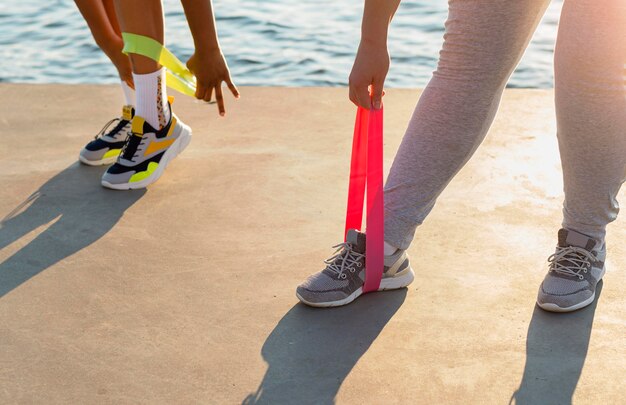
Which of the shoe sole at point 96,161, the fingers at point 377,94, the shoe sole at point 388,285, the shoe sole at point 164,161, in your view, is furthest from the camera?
the shoe sole at point 96,161

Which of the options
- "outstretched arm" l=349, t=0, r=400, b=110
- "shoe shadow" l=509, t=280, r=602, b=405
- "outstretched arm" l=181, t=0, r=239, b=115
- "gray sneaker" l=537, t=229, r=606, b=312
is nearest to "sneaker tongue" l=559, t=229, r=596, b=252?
"gray sneaker" l=537, t=229, r=606, b=312

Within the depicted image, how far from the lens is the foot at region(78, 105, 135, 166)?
3.03 metres

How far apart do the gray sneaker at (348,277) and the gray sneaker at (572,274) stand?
315mm

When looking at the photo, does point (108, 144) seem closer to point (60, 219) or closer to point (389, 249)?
point (60, 219)

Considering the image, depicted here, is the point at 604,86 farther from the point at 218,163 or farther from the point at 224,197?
the point at 218,163

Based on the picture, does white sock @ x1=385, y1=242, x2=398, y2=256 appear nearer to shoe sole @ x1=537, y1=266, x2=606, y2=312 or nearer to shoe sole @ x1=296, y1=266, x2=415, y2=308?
shoe sole @ x1=296, y1=266, x2=415, y2=308

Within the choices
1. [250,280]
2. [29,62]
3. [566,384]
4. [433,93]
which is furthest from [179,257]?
[29,62]

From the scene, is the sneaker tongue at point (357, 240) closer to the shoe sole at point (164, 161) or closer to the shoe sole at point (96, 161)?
the shoe sole at point (164, 161)

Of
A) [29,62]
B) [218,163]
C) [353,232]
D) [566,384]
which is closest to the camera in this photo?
[566,384]

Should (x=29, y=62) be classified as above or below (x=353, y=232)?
below

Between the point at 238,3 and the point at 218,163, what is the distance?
410cm

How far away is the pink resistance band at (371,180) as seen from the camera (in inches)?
82.0

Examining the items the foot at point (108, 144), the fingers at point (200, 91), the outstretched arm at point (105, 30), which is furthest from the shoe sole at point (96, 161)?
the fingers at point (200, 91)

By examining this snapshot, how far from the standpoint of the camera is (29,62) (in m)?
5.56
